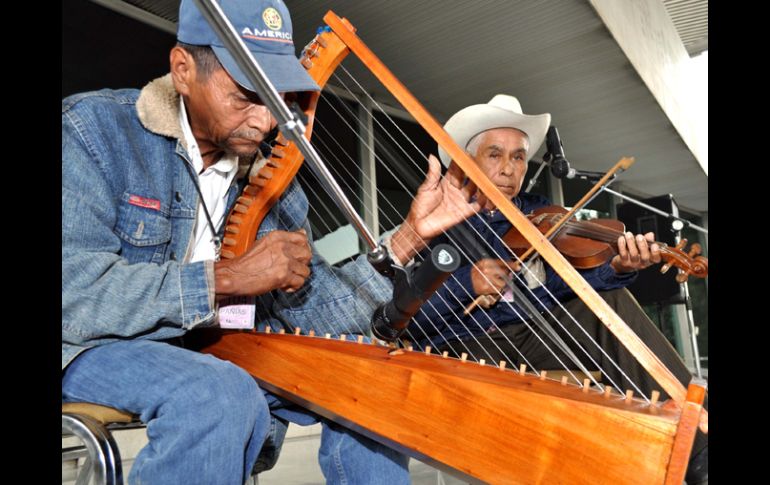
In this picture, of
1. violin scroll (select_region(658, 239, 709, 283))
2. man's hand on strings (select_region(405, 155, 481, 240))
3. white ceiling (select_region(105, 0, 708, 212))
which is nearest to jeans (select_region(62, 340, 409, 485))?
man's hand on strings (select_region(405, 155, 481, 240))

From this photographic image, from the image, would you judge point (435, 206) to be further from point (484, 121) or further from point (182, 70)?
point (484, 121)

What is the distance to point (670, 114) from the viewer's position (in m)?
5.47

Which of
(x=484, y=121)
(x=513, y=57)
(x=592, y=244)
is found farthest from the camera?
(x=513, y=57)

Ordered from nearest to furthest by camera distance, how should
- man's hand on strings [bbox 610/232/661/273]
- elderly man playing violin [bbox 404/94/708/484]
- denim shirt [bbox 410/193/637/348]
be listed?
elderly man playing violin [bbox 404/94/708/484] → denim shirt [bbox 410/193/637/348] → man's hand on strings [bbox 610/232/661/273]

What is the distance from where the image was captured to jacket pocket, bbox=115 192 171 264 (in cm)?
102

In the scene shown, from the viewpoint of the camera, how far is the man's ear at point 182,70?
1107 millimetres

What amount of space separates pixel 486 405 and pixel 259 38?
0.65 metres

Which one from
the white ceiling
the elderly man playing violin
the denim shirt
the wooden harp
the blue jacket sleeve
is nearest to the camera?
the wooden harp

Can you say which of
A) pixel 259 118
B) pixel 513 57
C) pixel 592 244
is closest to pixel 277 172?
pixel 259 118

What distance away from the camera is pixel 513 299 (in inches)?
47.9

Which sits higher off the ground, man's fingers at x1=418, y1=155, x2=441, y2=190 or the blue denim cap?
the blue denim cap

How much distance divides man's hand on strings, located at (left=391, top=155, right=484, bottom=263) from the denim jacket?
8 centimetres

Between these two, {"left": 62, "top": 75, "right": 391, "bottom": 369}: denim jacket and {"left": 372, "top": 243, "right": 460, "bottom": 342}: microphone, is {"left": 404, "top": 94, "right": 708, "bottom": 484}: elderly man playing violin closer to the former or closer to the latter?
{"left": 62, "top": 75, "right": 391, "bottom": 369}: denim jacket
